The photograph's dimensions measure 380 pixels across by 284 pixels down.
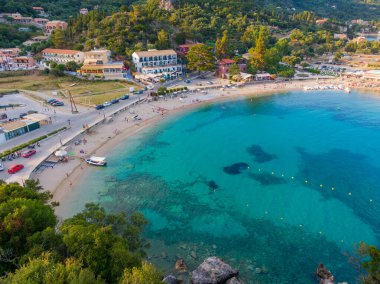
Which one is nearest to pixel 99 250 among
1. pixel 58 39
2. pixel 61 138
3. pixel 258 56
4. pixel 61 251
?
pixel 61 251

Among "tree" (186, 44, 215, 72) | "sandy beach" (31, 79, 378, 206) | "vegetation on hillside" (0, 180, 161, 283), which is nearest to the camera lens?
"vegetation on hillside" (0, 180, 161, 283)

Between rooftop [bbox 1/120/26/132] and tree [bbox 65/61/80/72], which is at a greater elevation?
tree [bbox 65/61/80/72]

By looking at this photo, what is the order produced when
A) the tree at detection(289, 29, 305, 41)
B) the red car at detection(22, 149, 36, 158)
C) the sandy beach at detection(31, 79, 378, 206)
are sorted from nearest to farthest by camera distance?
1. the sandy beach at detection(31, 79, 378, 206)
2. the red car at detection(22, 149, 36, 158)
3. the tree at detection(289, 29, 305, 41)

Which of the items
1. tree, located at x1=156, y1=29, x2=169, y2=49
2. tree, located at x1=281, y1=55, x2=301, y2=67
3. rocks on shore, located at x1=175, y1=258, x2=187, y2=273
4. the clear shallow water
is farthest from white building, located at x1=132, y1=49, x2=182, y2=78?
rocks on shore, located at x1=175, y1=258, x2=187, y2=273

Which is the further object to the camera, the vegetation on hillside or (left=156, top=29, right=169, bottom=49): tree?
(left=156, top=29, right=169, bottom=49): tree

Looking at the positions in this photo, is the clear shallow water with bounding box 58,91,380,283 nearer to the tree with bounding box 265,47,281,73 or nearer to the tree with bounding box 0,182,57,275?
the tree with bounding box 0,182,57,275

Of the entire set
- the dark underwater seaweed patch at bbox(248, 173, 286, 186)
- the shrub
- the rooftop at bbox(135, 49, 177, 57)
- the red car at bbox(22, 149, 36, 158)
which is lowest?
the dark underwater seaweed patch at bbox(248, 173, 286, 186)

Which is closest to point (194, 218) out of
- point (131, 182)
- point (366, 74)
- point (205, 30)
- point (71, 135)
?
point (131, 182)
